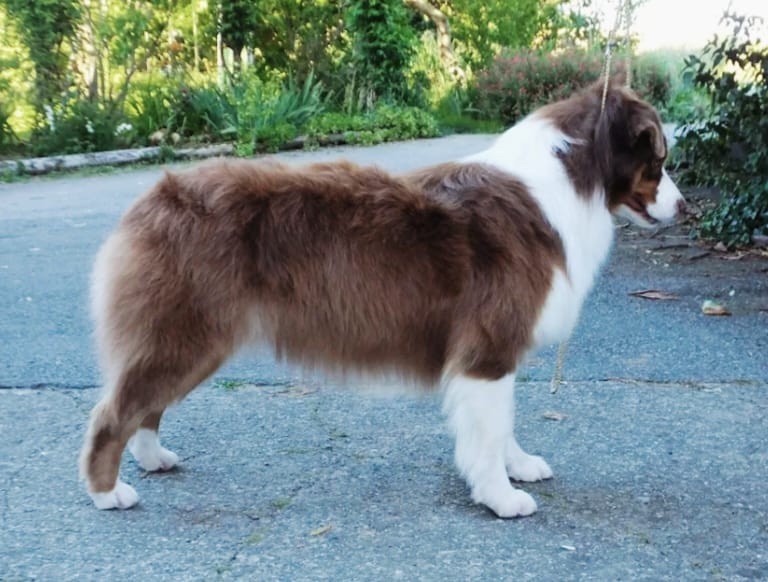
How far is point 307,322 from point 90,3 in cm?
1374

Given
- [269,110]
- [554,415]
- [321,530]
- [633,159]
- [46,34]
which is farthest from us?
[269,110]

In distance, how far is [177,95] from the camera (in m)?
16.3

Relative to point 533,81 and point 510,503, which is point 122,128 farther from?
point 510,503

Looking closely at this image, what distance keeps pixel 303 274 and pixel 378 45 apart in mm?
16794

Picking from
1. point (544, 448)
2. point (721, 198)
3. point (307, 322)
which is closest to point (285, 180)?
point (307, 322)

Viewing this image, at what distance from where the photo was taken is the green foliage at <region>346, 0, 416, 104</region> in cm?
1956

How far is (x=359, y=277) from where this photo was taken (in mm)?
3520

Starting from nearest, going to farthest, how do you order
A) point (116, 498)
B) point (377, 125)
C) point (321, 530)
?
point (321, 530)
point (116, 498)
point (377, 125)

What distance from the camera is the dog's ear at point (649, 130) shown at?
143 inches

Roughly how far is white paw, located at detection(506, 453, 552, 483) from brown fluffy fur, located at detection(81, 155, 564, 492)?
0.53 metres

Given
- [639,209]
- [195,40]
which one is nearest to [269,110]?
[195,40]

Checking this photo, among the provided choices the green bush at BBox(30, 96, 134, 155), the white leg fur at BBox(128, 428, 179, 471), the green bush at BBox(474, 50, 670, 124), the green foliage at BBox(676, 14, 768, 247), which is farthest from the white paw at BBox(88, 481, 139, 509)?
the green bush at BBox(474, 50, 670, 124)

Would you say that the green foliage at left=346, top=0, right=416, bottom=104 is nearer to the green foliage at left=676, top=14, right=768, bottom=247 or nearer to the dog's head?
the green foliage at left=676, top=14, right=768, bottom=247

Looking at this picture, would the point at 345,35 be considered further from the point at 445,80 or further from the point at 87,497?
the point at 87,497
